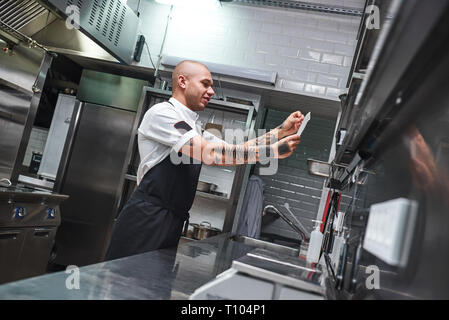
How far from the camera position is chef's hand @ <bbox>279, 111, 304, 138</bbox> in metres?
1.90

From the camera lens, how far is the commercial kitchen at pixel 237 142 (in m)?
0.70

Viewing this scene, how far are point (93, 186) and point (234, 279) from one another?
377 centimetres

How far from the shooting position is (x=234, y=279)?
89 cm

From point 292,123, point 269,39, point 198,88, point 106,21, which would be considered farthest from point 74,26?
point 269,39

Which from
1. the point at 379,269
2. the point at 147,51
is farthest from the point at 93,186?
the point at 379,269

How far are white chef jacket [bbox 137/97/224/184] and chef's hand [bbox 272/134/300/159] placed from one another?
0.45 metres

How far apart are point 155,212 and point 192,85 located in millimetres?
739

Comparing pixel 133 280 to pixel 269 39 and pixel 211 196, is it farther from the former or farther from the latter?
pixel 269 39

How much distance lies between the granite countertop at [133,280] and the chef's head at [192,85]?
0.87 metres

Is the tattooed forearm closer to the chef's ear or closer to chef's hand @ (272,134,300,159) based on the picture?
chef's hand @ (272,134,300,159)

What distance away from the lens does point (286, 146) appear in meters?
1.70

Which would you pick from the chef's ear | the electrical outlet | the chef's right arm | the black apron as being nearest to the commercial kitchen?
the electrical outlet

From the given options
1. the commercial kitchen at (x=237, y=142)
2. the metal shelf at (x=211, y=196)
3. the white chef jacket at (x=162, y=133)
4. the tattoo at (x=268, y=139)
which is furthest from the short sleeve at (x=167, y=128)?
the metal shelf at (x=211, y=196)
